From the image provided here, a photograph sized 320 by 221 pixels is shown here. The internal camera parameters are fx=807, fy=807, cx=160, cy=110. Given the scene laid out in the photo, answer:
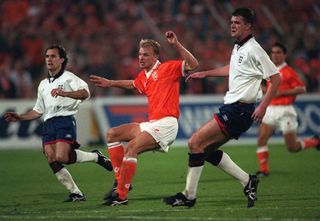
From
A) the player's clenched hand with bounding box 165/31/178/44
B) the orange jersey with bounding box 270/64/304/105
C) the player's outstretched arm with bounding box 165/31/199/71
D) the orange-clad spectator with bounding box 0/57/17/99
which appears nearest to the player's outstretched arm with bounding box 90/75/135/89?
the player's outstretched arm with bounding box 165/31/199/71

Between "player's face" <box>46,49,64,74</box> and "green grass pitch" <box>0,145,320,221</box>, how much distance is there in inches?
72.7

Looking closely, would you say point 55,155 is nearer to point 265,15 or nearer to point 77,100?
point 77,100

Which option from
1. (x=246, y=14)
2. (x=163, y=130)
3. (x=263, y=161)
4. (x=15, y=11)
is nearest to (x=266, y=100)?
(x=246, y=14)

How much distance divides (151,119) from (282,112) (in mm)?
4750

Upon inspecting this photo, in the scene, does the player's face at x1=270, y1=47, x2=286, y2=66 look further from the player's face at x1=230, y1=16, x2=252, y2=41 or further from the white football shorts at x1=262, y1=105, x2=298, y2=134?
the player's face at x1=230, y1=16, x2=252, y2=41

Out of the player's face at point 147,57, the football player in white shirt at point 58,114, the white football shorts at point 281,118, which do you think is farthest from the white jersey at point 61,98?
the white football shorts at point 281,118

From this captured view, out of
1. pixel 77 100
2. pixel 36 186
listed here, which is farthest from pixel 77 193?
pixel 36 186

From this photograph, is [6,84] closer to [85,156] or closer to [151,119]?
[85,156]

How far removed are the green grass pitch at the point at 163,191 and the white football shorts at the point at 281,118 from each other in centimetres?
85

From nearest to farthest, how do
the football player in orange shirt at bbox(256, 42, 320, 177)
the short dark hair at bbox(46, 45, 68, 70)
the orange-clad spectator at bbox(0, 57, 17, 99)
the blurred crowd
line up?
the short dark hair at bbox(46, 45, 68, 70)
the football player in orange shirt at bbox(256, 42, 320, 177)
the orange-clad spectator at bbox(0, 57, 17, 99)
the blurred crowd

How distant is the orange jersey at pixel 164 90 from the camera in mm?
10672

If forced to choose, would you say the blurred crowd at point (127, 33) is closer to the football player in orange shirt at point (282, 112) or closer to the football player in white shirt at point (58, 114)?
the football player in orange shirt at point (282, 112)

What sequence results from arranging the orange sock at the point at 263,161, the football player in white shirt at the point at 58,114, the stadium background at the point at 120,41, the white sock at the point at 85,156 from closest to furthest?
the football player in white shirt at the point at 58,114
the white sock at the point at 85,156
the orange sock at the point at 263,161
the stadium background at the point at 120,41

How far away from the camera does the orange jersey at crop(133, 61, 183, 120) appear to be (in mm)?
10672
